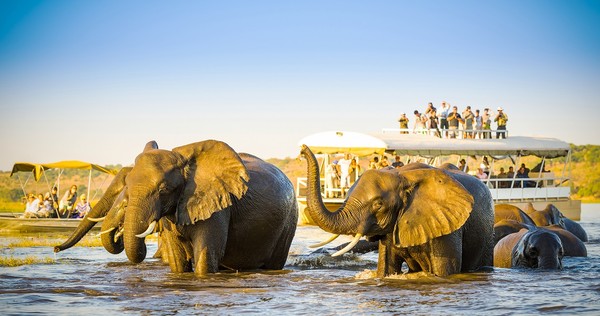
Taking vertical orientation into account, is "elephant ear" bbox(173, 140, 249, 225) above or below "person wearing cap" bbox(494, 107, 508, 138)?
below

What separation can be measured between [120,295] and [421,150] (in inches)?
986

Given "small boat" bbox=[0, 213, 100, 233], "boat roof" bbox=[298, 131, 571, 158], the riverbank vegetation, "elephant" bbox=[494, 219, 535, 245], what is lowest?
"small boat" bbox=[0, 213, 100, 233]

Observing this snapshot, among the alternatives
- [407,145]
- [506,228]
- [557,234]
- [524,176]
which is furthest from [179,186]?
[524,176]

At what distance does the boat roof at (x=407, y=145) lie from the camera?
35062mm

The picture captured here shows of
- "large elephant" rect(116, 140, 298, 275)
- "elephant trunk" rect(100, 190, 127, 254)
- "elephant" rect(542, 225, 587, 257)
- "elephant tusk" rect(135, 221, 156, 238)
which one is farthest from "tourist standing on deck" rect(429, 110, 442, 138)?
"elephant tusk" rect(135, 221, 156, 238)

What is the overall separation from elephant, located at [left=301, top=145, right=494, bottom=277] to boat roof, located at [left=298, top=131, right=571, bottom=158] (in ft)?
74.5

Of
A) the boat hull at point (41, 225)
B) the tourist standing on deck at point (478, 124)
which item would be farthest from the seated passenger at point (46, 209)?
the tourist standing on deck at point (478, 124)

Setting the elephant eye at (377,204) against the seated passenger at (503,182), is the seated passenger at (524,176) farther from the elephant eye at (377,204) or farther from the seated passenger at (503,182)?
the elephant eye at (377,204)

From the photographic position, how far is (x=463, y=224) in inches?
461

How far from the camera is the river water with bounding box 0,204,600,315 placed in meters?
10.6

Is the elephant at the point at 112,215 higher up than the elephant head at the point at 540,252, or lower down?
higher up

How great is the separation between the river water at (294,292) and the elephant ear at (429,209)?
65cm

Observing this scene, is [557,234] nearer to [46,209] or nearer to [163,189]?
[163,189]

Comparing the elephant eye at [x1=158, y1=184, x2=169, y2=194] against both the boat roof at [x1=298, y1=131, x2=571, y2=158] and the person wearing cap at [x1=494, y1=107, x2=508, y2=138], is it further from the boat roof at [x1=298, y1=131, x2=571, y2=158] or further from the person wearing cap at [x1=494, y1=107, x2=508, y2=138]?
the person wearing cap at [x1=494, y1=107, x2=508, y2=138]
